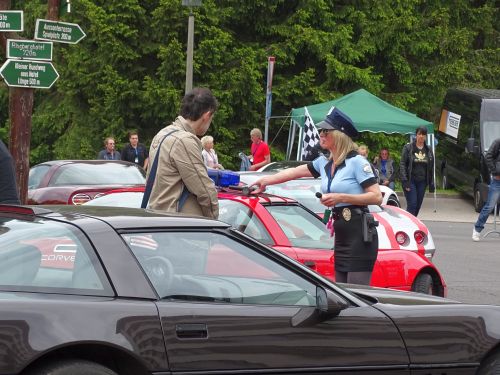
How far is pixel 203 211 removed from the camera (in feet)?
23.8

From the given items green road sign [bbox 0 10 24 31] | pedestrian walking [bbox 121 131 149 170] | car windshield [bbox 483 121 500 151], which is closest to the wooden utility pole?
green road sign [bbox 0 10 24 31]

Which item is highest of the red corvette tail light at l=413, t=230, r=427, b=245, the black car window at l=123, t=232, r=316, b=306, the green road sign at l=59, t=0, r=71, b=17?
the green road sign at l=59, t=0, r=71, b=17

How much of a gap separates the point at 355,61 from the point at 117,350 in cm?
2957

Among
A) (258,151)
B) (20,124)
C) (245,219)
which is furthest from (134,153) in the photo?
(245,219)

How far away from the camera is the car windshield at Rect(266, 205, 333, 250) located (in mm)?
9695

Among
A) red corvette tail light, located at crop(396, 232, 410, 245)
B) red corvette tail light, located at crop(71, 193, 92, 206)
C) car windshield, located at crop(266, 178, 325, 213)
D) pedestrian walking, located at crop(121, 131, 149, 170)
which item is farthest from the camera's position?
pedestrian walking, located at crop(121, 131, 149, 170)

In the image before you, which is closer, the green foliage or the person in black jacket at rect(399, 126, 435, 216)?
the person in black jacket at rect(399, 126, 435, 216)

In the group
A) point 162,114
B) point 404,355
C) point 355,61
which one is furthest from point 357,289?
point 355,61

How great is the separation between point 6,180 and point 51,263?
2.23m

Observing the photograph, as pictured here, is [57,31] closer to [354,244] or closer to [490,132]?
[354,244]

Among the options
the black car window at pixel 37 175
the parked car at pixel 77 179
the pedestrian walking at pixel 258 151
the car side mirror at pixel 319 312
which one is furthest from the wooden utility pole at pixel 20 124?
the pedestrian walking at pixel 258 151

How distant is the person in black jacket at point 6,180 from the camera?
23.1ft

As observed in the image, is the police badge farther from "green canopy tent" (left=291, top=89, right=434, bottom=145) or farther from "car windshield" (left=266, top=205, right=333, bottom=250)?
"green canopy tent" (left=291, top=89, right=434, bottom=145)

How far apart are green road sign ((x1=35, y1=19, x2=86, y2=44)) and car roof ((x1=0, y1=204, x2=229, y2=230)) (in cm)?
734
